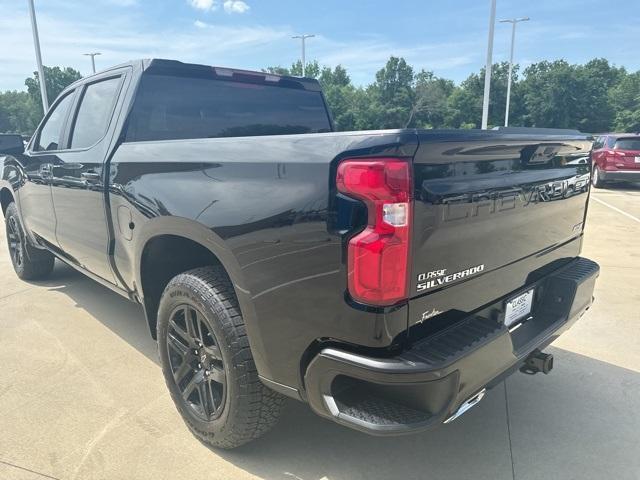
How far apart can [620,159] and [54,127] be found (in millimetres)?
13390

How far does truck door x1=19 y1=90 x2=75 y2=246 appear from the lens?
3.97 m

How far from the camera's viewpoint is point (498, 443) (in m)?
2.51

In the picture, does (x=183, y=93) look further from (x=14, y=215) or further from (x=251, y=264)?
(x=14, y=215)

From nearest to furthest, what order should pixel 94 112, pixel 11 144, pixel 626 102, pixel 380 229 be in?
pixel 380 229
pixel 94 112
pixel 11 144
pixel 626 102

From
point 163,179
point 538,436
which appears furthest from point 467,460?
point 163,179

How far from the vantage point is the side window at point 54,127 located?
4090 millimetres

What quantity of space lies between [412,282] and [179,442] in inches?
62.9

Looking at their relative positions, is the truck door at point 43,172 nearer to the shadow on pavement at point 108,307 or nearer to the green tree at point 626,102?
the shadow on pavement at point 108,307

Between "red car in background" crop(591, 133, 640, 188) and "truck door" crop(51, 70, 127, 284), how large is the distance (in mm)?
12549

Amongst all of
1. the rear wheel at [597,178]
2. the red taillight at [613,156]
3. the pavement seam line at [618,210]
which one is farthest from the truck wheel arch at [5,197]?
the red taillight at [613,156]

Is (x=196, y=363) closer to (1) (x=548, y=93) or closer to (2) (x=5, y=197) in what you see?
(2) (x=5, y=197)

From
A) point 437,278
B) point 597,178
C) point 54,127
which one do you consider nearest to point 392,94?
point 597,178

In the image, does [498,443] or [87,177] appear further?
[87,177]

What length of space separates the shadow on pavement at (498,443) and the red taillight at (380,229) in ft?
3.66
